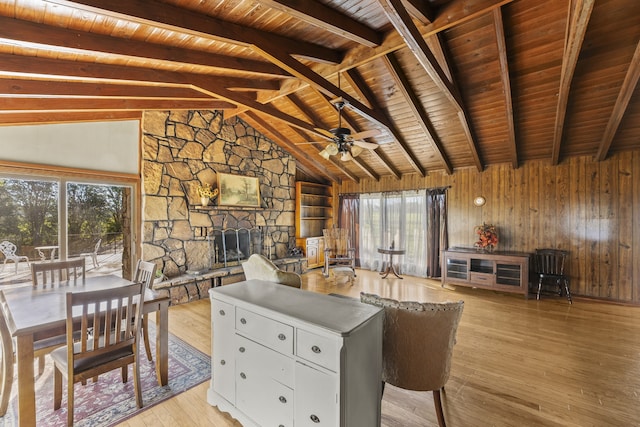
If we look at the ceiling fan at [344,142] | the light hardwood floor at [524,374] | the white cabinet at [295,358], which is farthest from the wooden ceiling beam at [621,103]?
the white cabinet at [295,358]

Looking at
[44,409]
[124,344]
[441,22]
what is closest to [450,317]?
[124,344]

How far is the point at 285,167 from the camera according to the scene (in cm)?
713

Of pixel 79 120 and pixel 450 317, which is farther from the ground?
pixel 79 120

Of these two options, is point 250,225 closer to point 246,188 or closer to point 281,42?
point 246,188

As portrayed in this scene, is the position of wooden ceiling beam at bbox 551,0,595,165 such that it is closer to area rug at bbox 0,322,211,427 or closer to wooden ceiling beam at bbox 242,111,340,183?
area rug at bbox 0,322,211,427

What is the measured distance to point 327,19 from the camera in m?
2.56

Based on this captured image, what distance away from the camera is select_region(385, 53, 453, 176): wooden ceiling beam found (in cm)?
378

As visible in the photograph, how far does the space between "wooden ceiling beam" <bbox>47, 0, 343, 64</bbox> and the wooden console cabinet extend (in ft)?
16.1

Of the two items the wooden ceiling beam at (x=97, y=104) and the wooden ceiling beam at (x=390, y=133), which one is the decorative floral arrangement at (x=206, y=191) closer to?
the wooden ceiling beam at (x=97, y=104)

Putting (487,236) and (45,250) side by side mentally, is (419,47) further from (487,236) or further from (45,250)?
(45,250)

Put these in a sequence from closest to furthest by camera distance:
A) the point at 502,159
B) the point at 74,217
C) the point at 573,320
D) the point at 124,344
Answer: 1. the point at 124,344
2. the point at 573,320
3. the point at 74,217
4. the point at 502,159

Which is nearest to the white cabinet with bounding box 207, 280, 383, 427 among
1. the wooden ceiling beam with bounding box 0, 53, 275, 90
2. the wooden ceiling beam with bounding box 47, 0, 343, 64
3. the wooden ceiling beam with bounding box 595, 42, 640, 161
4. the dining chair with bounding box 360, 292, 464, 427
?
the dining chair with bounding box 360, 292, 464, 427

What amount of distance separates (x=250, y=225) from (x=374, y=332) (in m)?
5.04

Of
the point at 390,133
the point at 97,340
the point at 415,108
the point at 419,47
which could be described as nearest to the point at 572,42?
the point at 419,47
